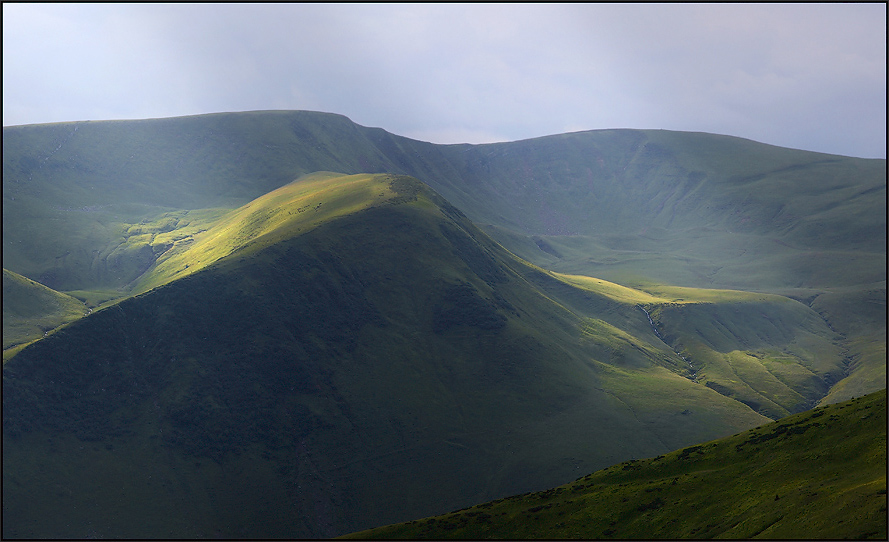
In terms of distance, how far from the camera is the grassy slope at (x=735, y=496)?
5769 centimetres

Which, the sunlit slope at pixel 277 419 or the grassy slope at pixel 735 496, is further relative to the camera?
the sunlit slope at pixel 277 419

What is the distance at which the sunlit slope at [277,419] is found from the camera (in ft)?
452

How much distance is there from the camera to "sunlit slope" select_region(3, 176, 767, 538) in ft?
452

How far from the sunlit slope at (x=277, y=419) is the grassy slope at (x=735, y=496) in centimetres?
6398

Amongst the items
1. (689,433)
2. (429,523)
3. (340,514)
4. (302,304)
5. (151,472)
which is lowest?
(689,433)

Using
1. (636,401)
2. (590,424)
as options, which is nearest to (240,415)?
(590,424)

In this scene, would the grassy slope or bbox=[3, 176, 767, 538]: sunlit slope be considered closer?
the grassy slope

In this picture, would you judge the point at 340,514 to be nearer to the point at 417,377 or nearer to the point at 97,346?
the point at 417,377

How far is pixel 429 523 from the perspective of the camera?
91500mm

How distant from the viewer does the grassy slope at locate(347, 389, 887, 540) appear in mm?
57688

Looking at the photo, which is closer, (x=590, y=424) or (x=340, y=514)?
(x=340, y=514)

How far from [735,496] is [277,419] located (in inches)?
4855

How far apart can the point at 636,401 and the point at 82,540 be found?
524ft

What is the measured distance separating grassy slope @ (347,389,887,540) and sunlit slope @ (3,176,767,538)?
210 feet
